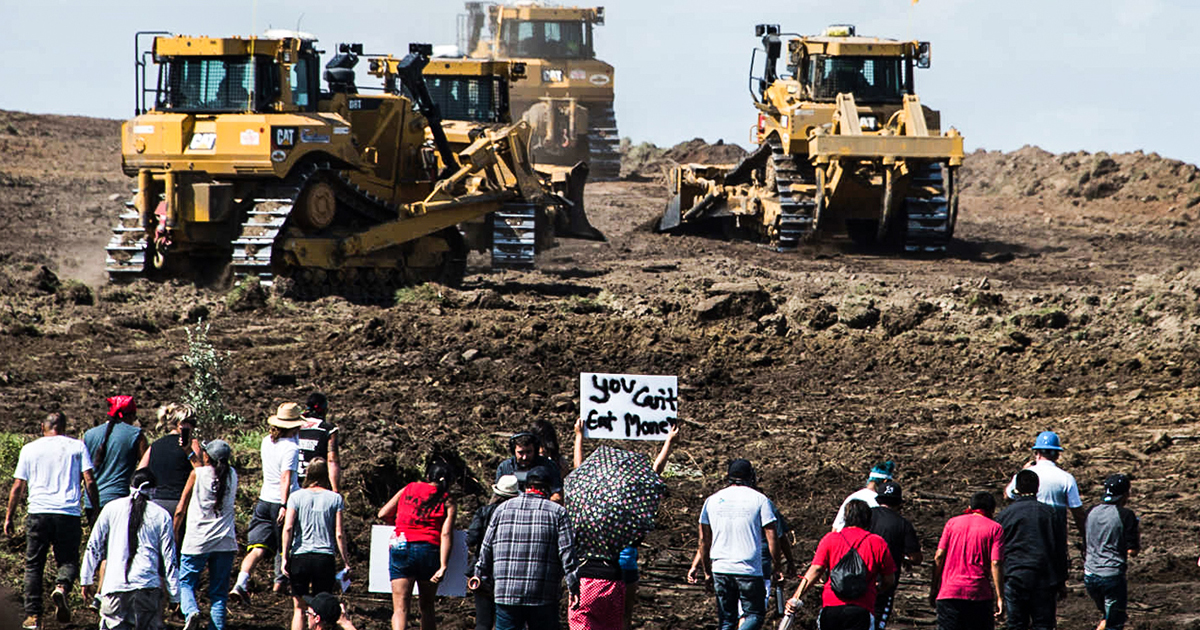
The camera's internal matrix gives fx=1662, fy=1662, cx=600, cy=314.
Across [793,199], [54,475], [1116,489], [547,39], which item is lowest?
[1116,489]

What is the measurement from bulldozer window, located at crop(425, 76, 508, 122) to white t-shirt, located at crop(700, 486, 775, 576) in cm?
1932

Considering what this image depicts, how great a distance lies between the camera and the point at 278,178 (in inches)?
847

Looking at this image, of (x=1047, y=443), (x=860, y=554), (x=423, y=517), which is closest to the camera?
(x=860, y=554)

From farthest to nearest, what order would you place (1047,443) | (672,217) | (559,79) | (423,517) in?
1. (559,79)
2. (672,217)
3. (1047,443)
4. (423,517)

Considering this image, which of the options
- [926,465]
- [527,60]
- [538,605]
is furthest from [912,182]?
[538,605]

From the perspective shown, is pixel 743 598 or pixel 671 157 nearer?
pixel 743 598

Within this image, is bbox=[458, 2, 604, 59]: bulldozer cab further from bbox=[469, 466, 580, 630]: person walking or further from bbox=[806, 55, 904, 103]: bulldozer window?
bbox=[469, 466, 580, 630]: person walking

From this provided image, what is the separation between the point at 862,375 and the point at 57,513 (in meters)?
Answer: 10.5

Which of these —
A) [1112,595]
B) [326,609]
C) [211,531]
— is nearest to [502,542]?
[326,609]

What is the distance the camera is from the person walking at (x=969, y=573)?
8.59m

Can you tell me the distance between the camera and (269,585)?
10.6m

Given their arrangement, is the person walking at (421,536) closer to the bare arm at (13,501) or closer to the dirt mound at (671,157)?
the bare arm at (13,501)

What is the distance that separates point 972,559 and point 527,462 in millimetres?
2350

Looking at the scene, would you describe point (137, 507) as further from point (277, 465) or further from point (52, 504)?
point (277, 465)
